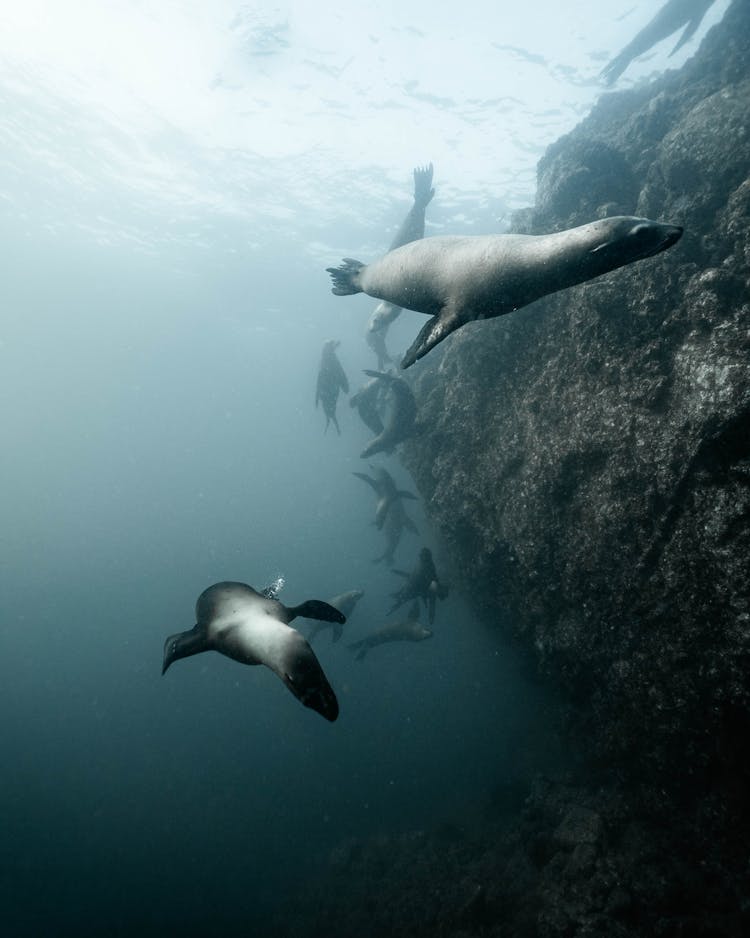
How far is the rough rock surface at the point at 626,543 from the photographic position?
4.15 meters

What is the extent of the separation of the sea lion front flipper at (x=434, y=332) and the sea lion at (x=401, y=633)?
9.86m

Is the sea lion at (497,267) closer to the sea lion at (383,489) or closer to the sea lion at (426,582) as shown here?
the sea lion at (426,582)

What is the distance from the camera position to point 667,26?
1112 cm

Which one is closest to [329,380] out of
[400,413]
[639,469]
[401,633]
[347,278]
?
[400,413]

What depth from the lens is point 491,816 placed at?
31.9 feet

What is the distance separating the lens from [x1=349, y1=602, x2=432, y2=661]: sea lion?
12.2 meters

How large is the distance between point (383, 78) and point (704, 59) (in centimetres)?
986

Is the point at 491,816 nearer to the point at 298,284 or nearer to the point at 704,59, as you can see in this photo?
the point at 704,59

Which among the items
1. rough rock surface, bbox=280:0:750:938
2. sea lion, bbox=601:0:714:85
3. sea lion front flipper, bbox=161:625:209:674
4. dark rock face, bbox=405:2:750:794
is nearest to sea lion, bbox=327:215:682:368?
dark rock face, bbox=405:2:750:794

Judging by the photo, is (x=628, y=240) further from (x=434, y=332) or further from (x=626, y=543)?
(x=626, y=543)

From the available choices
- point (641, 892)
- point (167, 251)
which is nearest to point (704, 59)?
point (641, 892)

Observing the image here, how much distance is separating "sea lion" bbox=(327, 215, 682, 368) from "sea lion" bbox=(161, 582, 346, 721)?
1.85 m

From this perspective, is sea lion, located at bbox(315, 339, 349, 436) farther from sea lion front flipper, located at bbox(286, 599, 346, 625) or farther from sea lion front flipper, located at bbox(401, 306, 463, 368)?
sea lion front flipper, located at bbox(401, 306, 463, 368)

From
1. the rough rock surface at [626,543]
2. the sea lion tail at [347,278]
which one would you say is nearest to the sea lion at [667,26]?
the rough rock surface at [626,543]
